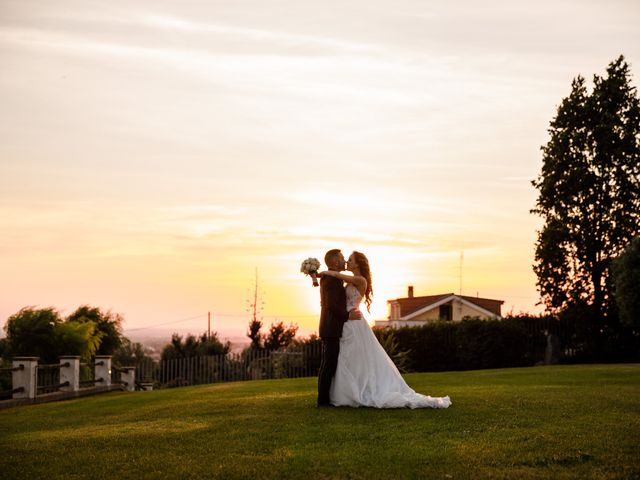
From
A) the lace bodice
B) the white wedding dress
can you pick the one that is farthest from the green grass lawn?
the lace bodice

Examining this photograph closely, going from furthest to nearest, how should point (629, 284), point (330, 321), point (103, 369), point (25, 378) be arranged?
point (629, 284), point (103, 369), point (25, 378), point (330, 321)

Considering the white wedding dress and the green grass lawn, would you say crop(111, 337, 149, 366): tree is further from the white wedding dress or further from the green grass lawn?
the white wedding dress

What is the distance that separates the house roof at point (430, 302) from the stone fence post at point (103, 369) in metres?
37.4

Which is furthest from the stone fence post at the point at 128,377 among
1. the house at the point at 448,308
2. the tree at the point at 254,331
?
the house at the point at 448,308

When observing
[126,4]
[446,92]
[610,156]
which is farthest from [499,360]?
[126,4]

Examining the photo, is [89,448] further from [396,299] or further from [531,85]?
[396,299]

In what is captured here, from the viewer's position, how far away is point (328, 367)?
13.0m

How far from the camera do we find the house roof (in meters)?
60.7

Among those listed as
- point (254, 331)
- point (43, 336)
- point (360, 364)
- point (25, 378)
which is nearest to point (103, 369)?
point (43, 336)

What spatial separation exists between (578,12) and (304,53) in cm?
835

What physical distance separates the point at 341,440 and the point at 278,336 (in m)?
39.0

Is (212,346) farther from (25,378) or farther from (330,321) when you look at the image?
(330,321)

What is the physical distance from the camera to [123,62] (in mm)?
24453

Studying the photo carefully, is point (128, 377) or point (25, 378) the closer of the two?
point (25, 378)
